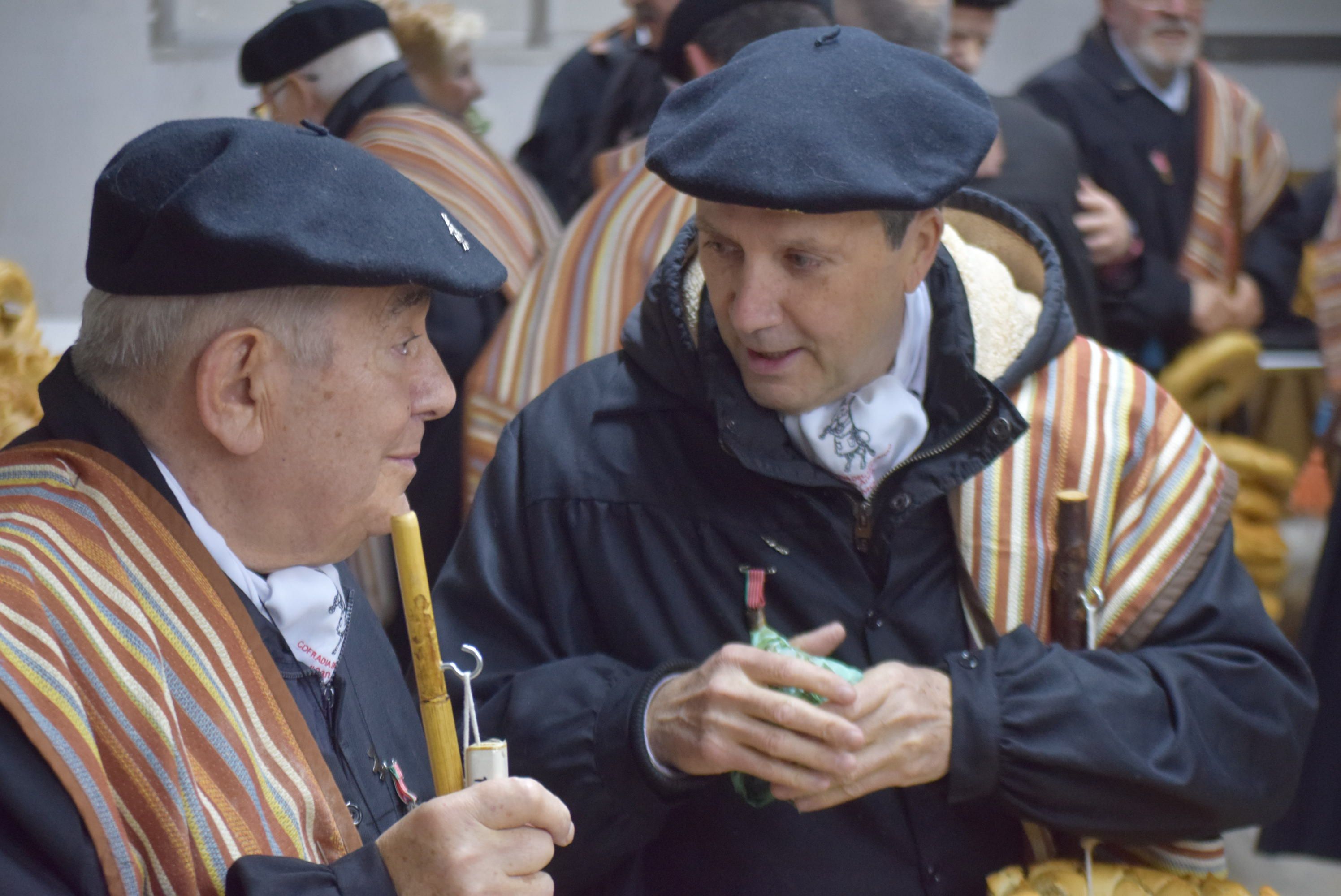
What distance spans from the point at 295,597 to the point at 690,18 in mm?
1782

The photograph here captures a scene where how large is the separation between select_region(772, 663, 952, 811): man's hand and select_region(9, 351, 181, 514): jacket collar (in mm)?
786

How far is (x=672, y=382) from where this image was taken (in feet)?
6.43

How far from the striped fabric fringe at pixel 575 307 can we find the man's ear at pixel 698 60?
0.22 m

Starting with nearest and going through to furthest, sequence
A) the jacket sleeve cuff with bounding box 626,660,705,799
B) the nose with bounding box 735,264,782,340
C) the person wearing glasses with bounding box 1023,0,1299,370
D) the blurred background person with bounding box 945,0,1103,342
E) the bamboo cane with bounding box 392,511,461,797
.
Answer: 1. the bamboo cane with bounding box 392,511,461,797
2. the jacket sleeve cuff with bounding box 626,660,705,799
3. the nose with bounding box 735,264,782,340
4. the blurred background person with bounding box 945,0,1103,342
5. the person wearing glasses with bounding box 1023,0,1299,370

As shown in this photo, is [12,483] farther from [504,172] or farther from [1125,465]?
[504,172]

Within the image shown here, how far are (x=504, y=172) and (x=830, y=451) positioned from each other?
1.74m

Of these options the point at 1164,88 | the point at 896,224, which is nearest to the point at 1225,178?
the point at 1164,88

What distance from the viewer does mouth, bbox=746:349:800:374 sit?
1901 millimetres

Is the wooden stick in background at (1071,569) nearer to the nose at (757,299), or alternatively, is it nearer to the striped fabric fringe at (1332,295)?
the nose at (757,299)

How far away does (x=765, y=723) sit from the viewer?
166cm

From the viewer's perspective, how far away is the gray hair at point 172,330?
4.42 feet

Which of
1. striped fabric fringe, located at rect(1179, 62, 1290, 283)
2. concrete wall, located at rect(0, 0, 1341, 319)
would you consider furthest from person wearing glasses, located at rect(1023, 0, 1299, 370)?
concrete wall, located at rect(0, 0, 1341, 319)

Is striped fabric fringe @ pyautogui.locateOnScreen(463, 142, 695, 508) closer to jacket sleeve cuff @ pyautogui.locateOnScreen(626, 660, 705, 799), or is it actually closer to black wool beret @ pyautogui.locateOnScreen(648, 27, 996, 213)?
black wool beret @ pyautogui.locateOnScreen(648, 27, 996, 213)

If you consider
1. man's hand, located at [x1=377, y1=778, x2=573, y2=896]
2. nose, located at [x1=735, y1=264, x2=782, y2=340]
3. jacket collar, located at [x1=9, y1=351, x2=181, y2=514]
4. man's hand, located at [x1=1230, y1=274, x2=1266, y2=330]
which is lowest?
man's hand, located at [x1=1230, y1=274, x2=1266, y2=330]
